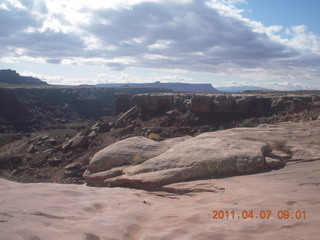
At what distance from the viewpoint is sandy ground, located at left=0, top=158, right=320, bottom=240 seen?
427 centimetres

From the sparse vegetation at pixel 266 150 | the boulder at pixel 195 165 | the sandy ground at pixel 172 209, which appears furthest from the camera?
the sparse vegetation at pixel 266 150

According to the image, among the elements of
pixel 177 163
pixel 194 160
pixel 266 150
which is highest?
pixel 266 150

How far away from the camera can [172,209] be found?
587 centimetres

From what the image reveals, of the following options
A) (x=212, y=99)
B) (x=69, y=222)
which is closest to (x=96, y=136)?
(x=212, y=99)

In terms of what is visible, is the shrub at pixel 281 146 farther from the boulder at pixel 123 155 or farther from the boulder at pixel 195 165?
the boulder at pixel 123 155

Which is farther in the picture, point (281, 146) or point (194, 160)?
point (281, 146)

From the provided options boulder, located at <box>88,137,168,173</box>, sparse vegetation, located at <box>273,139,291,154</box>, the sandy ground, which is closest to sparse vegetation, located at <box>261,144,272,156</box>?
sparse vegetation, located at <box>273,139,291,154</box>

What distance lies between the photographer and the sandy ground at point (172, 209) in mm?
4266

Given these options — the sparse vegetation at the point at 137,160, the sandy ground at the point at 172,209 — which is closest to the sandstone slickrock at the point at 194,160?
the sparse vegetation at the point at 137,160

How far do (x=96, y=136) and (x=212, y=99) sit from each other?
463 inches

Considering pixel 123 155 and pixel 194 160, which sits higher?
pixel 194 160

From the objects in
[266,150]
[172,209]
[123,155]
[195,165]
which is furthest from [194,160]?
[123,155]

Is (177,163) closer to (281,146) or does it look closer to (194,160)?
(194,160)

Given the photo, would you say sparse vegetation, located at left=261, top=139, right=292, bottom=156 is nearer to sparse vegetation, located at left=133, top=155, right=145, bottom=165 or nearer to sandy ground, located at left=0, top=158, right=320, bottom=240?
sandy ground, located at left=0, top=158, right=320, bottom=240
